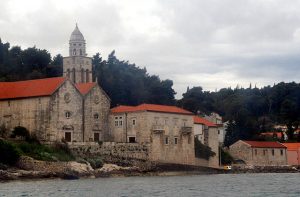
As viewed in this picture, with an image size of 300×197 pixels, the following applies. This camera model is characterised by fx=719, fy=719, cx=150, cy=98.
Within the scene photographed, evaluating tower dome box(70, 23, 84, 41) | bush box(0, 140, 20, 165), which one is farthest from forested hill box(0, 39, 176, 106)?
bush box(0, 140, 20, 165)

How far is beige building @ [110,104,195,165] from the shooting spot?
242 ft

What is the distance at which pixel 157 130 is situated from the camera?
74.2 meters

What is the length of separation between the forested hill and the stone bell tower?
4.24 metres

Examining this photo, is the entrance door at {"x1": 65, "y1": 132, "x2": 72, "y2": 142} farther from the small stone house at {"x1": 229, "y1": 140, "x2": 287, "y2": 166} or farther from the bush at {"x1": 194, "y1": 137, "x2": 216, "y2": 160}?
the small stone house at {"x1": 229, "y1": 140, "x2": 287, "y2": 166}

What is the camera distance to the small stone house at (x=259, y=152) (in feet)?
298

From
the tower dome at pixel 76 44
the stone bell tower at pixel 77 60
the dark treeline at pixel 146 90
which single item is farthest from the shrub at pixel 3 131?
the tower dome at pixel 76 44

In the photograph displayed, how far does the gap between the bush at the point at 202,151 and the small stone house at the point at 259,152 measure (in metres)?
9.05

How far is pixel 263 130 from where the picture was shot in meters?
112

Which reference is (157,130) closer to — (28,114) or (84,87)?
(84,87)

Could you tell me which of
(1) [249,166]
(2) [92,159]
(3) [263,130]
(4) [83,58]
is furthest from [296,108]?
(2) [92,159]

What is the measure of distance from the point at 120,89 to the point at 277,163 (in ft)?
74.1

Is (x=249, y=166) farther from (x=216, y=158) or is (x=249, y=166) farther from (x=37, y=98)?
(x=37, y=98)

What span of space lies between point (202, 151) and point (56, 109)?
19.2 m

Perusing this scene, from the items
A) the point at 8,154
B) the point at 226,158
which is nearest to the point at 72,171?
the point at 8,154
